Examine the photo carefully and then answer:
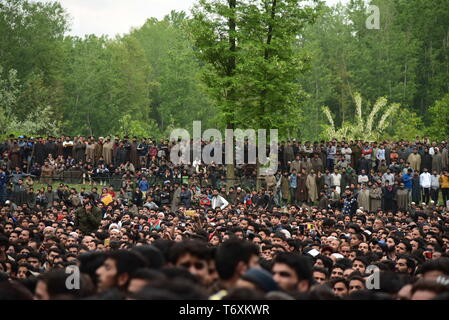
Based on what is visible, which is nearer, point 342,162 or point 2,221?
point 2,221

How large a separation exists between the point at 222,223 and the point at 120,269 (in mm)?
12790

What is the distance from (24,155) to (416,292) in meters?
30.4

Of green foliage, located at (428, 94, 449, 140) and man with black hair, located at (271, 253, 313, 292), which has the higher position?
green foliage, located at (428, 94, 449, 140)

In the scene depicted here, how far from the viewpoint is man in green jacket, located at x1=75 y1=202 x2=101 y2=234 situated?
23234 mm

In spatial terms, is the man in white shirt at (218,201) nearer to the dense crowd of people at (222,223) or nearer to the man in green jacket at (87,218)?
the dense crowd of people at (222,223)

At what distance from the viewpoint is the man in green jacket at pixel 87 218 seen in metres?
23.2

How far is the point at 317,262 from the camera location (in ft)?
44.3

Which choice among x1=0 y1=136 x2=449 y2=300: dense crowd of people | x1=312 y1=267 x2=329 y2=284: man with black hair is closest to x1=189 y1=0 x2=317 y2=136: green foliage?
x1=0 y1=136 x2=449 y2=300: dense crowd of people

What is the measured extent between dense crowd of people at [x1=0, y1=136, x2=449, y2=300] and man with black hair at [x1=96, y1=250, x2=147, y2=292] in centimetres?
1

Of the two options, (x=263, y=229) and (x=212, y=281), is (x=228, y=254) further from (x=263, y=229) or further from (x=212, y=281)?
(x=263, y=229)

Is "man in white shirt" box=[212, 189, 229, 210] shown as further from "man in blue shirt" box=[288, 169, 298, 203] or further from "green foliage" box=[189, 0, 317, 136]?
"green foliage" box=[189, 0, 317, 136]

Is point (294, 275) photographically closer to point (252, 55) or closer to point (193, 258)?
point (193, 258)
